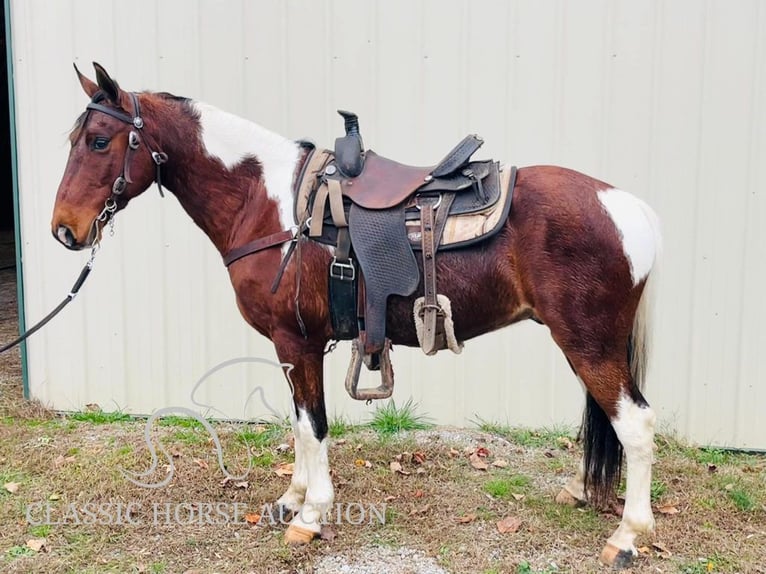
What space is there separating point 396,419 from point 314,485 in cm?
134

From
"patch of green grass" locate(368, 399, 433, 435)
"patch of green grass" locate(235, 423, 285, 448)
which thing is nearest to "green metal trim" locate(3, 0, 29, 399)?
"patch of green grass" locate(235, 423, 285, 448)

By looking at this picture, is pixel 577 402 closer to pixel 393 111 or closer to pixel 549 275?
pixel 549 275

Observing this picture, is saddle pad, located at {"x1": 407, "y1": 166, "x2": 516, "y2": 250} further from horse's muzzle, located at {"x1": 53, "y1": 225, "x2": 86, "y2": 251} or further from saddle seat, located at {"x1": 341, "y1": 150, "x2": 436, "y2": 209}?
horse's muzzle, located at {"x1": 53, "y1": 225, "x2": 86, "y2": 251}

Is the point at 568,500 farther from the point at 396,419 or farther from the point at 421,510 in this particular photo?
the point at 396,419

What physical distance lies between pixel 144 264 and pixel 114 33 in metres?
1.42

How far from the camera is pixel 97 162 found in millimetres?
2451

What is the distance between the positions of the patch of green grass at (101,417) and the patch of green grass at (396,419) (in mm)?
1597

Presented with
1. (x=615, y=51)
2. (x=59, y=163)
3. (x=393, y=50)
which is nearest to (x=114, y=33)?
(x=59, y=163)

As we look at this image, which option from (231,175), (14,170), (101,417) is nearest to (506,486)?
(231,175)

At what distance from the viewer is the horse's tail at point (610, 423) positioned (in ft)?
8.36

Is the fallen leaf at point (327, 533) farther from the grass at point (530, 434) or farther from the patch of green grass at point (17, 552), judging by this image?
the grass at point (530, 434)

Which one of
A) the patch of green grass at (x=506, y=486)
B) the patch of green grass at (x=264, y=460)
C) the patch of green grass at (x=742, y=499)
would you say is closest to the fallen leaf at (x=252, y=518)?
the patch of green grass at (x=264, y=460)

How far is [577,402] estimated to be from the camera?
12.9ft

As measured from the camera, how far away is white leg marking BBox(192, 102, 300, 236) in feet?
8.52
